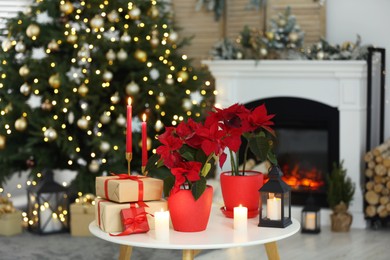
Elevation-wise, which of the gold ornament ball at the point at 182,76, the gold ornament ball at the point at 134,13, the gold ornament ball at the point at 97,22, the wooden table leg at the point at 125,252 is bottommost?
the wooden table leg at the point at 125,252

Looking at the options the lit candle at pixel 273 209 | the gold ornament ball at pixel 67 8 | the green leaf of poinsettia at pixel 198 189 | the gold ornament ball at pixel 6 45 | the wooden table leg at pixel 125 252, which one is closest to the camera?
the green leaf of poinsettia at pixel 198 189

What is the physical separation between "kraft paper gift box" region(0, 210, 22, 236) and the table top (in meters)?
2.07

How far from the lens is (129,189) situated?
8.93 feet

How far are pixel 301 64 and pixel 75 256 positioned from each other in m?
2.03

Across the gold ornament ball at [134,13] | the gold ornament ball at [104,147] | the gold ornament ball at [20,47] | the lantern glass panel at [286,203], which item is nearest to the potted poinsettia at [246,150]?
the lantern glass panel at [286,203]

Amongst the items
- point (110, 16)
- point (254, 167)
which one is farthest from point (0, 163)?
point (254, 167)

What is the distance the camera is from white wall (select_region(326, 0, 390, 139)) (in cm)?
524

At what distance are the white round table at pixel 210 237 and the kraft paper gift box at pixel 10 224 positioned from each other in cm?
206

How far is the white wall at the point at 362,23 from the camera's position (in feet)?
17.2

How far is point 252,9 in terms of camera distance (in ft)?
18.2

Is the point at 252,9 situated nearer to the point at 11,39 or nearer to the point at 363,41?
the point at 363,41

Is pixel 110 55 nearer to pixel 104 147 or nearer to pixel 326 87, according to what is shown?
pixel 104 147

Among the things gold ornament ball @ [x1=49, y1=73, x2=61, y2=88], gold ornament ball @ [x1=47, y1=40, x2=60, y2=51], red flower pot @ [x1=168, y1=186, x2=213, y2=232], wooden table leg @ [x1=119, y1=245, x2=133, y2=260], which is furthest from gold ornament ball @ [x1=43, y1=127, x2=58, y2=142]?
red flower pot @ [x1=168, y1=186, x2=213, y2=232]

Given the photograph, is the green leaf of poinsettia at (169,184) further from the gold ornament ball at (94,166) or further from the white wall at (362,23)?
the white wall at (362,23)
